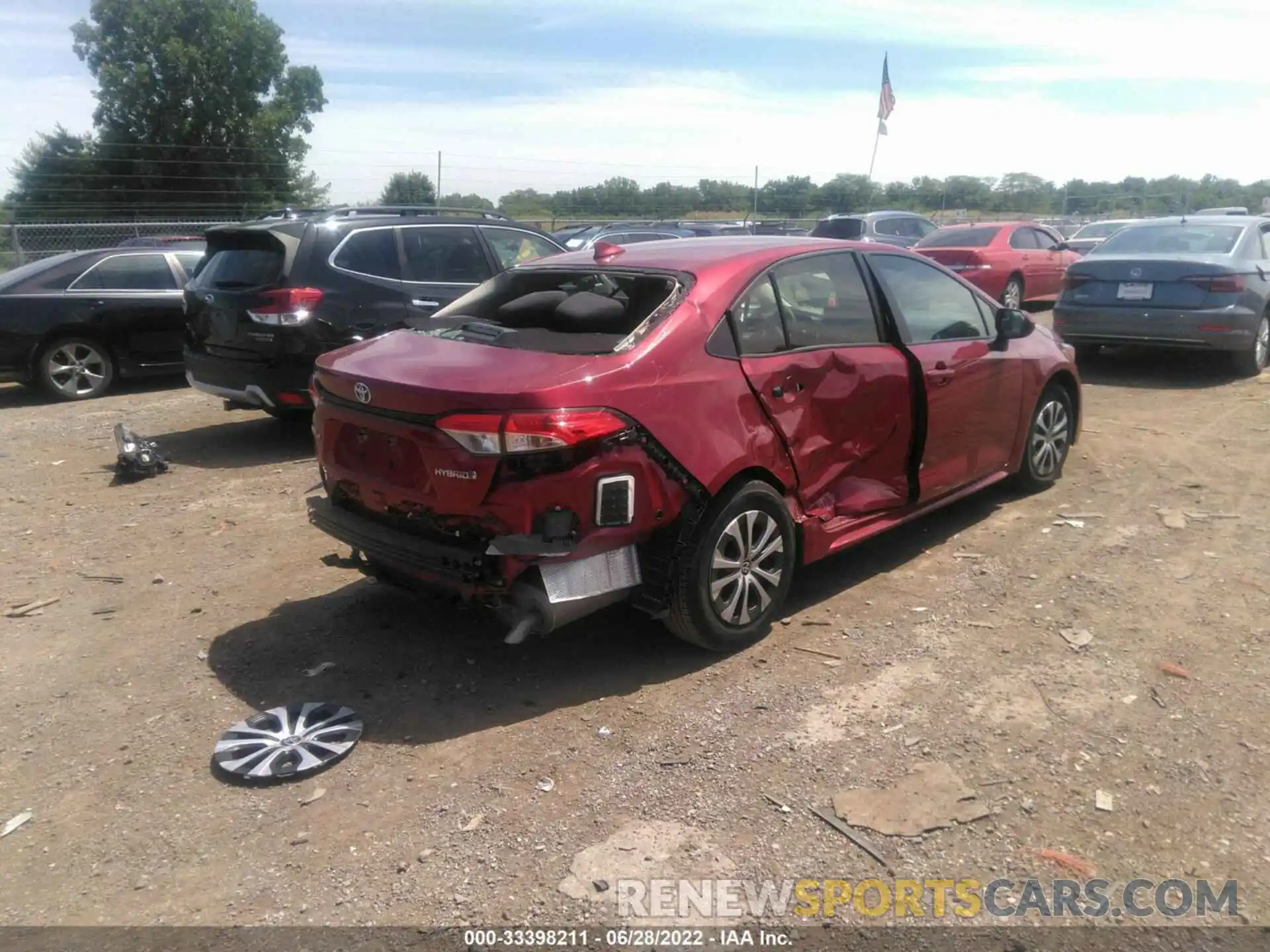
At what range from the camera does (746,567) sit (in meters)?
4.30

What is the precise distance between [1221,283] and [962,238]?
6.01 meters

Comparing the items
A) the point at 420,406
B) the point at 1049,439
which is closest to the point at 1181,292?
the point at 1049,439

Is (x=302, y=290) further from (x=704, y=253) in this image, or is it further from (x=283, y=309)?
(x=704, y=253)

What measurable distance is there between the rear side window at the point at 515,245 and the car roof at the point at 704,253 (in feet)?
12.0

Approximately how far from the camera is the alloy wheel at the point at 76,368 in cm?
1022

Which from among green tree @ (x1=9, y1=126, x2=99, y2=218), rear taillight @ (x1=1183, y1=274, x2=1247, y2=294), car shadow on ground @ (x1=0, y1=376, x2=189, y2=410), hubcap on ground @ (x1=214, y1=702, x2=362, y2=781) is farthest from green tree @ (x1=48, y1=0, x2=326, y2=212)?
hubcap on ground @ (x1=214, y1=702, x2=362, y2=781)

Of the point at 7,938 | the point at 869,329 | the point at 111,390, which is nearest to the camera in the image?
the point at 7,938

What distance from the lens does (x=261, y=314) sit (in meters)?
7.44

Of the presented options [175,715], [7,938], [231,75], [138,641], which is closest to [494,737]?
[175,715]

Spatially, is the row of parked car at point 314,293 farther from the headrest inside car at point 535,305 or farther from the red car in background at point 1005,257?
the red car in background at point 1005,257

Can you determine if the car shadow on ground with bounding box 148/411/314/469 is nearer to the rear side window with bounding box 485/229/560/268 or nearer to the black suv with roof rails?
the black suv with roof rails

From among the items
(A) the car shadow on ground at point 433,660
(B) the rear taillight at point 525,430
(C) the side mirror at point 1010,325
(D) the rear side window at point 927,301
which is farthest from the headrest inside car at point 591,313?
(C) the side mirror at point 1010,325

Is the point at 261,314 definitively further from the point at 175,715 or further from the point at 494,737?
the point at 494,737

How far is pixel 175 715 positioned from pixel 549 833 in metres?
1.71
